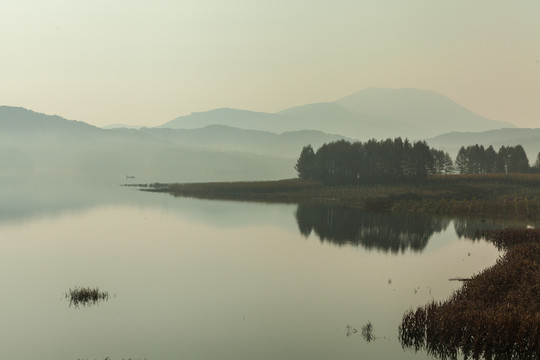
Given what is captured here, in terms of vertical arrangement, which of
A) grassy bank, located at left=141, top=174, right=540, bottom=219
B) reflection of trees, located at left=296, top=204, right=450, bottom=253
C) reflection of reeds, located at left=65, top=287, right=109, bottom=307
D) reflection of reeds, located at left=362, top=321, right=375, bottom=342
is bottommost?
reflection of reeds, located at left=362, top=321, right=375, bottom=342

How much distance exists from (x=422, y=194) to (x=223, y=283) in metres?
99.1

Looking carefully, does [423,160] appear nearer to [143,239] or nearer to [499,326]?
[143,239]

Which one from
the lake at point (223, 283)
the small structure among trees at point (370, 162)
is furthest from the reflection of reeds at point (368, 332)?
the small structure among trees at point (370, 162)

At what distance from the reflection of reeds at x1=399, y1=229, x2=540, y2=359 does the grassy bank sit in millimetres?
69113

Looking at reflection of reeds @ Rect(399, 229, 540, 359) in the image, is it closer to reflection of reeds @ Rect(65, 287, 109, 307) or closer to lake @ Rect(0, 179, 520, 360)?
lake @ Rect(0, 179, 520, 360)

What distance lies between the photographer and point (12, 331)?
3030cm

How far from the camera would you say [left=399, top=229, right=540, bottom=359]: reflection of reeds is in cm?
2472

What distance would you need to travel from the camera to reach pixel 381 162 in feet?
562

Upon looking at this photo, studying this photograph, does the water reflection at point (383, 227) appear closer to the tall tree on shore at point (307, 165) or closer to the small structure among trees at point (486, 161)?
the tall tree on shore at point (307, 165)

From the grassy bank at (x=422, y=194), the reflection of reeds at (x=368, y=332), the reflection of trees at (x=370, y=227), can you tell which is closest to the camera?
the reflection of reeds at (x=368, y=332)

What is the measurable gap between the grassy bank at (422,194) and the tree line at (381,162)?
24.0 ft

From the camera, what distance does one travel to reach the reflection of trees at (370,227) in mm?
68375

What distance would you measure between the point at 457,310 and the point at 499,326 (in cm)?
378

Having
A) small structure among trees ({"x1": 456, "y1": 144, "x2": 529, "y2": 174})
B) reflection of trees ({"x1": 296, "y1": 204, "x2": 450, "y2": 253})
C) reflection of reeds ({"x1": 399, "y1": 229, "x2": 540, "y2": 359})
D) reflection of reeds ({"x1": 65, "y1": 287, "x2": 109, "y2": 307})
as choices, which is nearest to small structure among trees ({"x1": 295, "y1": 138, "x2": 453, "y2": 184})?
small structure among trees ({"x1": 456, "y1": 144, "x2": 529, "y2": 174})
